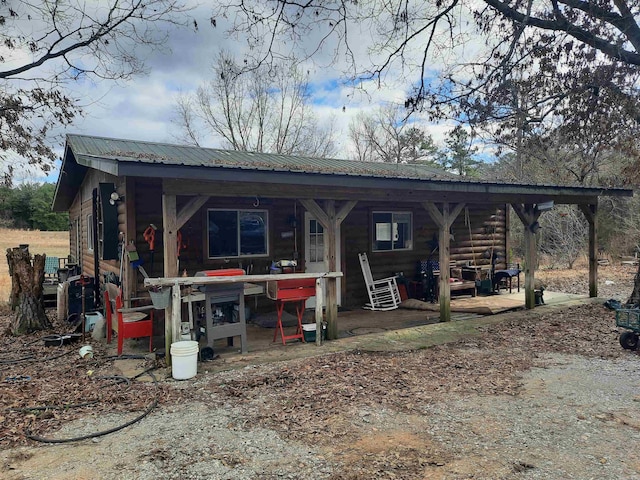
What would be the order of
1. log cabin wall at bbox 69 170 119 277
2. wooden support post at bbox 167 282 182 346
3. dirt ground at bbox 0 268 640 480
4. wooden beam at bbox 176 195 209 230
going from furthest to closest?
log cabin wall at bbox 69 170 119 277, wooden beam at bbox 176 195 209 230, wooden support post at bbox 167 282 182 346, dirt ground at bbox 0 268 640 480

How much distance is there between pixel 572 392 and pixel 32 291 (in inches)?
313

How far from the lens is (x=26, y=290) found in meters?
7.48

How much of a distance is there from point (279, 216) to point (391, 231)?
266cm

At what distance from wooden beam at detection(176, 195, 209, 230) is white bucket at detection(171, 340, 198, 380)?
4.58ft

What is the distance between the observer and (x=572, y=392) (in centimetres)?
423

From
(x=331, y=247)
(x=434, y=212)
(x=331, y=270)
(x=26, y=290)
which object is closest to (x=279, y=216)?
(x=331, y=247)

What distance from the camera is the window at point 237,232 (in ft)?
24.2

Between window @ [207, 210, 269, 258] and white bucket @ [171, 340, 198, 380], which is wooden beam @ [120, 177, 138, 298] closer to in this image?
window @ [207, 210, 269, 258]

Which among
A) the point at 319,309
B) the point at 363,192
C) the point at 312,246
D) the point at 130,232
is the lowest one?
the point at 319,309

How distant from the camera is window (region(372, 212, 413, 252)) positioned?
922 cm

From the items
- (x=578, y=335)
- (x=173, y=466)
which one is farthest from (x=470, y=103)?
(x=173, y=466)

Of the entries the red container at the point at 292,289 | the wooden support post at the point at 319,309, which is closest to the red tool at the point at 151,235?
the red container at the point at 292,289

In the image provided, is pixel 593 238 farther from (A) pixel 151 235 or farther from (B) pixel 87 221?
(B) pixel 87 221

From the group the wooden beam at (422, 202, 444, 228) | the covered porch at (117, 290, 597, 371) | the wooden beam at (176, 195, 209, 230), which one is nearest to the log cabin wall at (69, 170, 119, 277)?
the wooden beam at (176, 195, 209, 230)
